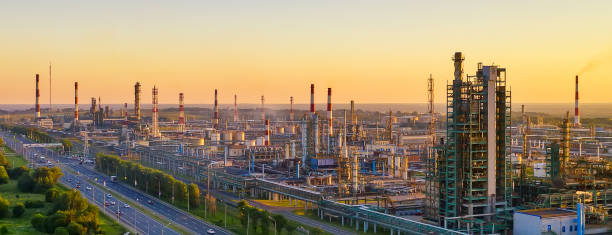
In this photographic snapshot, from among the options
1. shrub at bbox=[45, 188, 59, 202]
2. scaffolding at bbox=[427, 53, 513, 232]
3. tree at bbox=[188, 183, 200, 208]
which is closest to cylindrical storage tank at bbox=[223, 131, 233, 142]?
shrub at bbox=[45, 188, 59, 202]

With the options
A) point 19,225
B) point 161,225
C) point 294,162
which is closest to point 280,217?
point 161,225

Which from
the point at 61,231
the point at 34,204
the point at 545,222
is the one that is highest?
the point at 545,222

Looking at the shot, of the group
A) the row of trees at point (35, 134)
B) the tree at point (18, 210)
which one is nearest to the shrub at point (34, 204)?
the tree at point (18, 210)

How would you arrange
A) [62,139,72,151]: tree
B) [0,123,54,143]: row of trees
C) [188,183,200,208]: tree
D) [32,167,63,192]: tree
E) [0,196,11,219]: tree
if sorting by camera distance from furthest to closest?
1. [0,123,54,143]: row of trees
2. [62,139,72,151]: tree
3. [32,167,63,192]: tree
4. [188,183,200,208]: tree
5. [0,196,11,219]: tree

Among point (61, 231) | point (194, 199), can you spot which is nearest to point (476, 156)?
point (194, 199)

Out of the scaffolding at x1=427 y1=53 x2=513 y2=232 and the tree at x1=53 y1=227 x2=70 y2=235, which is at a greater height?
the scaffolding at x1=427 y1=53 x2=513 y2=232

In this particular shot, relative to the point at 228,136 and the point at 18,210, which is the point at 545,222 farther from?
the point at 228,136

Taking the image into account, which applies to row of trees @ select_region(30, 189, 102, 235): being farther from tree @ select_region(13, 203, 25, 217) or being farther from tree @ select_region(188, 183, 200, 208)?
tree @ select_region(188, 183, 200, 208)

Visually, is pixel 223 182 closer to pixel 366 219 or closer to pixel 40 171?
pixel 40 171
